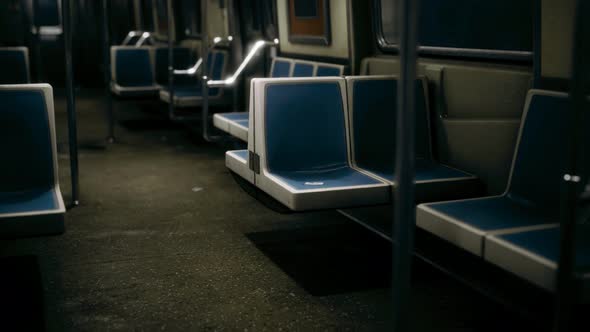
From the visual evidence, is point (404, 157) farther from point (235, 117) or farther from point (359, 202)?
point (235, 117)

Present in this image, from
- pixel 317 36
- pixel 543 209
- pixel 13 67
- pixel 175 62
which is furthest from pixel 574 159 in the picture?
pixel 175 62

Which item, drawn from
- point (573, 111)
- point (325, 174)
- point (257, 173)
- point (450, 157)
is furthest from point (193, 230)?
point (573, 111)

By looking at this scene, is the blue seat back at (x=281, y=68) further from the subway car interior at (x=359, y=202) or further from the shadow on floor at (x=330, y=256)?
the shadow on floor at (x=330, y=256)

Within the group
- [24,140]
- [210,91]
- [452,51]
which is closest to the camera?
[24,140]

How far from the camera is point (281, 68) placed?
6.09m

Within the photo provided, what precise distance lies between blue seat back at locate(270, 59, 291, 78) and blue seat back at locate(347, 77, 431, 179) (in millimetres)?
1934

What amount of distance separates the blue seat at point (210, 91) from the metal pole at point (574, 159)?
20.4 ft

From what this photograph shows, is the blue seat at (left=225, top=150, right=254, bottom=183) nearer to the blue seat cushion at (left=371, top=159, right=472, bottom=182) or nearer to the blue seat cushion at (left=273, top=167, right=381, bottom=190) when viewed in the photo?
the blue seat cushion at (left=273, top=167, right=381, bottom=190)

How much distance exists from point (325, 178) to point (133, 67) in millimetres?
6127

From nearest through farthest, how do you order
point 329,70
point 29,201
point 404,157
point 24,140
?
1. point 404,157
2. point 29,201
3. point 24,140
4. point 329,70

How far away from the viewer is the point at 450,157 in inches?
158

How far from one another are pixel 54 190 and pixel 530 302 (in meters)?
2.41

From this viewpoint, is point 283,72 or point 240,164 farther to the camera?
point 283,72

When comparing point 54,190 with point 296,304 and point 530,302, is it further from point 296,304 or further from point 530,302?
point 530,302
